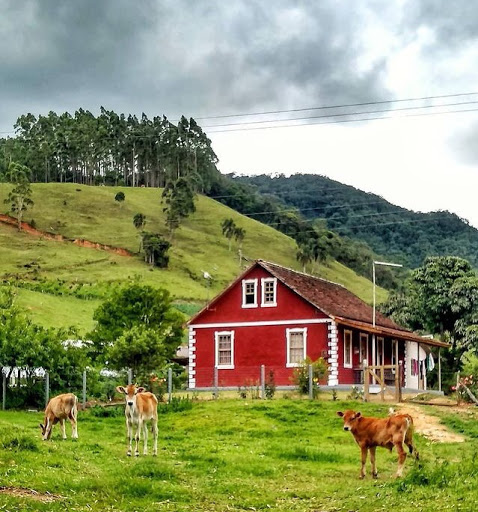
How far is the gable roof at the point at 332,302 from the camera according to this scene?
45219 mm

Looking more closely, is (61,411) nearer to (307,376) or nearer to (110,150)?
(307,376)

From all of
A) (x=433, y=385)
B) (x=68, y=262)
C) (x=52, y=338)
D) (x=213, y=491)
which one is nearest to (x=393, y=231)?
(x=68, y=262)

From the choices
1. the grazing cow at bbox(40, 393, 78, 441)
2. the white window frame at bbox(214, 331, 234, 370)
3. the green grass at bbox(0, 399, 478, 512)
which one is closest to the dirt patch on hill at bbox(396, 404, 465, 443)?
the green grass at bbox(0, 399, 478, 512)

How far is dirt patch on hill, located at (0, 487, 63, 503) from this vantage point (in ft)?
48.4

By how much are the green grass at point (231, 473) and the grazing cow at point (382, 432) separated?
2.05ft

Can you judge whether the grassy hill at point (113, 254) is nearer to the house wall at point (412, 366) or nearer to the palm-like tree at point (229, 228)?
the palm-like tree at point (229, 228)

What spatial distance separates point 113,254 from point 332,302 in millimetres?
71802

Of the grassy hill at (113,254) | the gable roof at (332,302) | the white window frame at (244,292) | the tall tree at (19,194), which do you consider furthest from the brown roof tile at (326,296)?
the tall tree at (19,194)

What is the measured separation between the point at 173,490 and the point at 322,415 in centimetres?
1642

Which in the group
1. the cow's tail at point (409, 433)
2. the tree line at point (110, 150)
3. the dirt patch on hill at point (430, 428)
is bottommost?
the dirt patch on hill at point (430, 428)

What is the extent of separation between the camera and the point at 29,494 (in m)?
15.0

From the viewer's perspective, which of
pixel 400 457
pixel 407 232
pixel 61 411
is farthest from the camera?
pixel 407 232

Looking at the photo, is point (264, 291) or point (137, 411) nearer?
point (137, 411)

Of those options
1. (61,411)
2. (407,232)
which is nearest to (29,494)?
(61,411)
